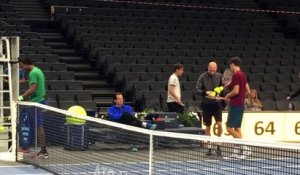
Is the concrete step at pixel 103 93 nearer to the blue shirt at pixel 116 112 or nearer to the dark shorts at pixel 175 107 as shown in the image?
the dark shorts at pixel 175 107

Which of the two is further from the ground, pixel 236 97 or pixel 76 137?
pixel 236 97

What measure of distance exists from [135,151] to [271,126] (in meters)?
7.67

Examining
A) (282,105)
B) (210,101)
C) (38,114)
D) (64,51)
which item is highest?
(64,51)

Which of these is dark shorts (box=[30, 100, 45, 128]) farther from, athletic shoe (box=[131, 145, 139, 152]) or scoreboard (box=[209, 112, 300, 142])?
scoreboard (box=[209, 112, 300, 142])

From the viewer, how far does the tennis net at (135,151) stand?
23.1ft

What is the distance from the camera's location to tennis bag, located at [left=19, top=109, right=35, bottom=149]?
10.7m

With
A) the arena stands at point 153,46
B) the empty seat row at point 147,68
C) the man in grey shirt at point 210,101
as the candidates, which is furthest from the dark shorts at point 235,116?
the empty seat row at point 147,68

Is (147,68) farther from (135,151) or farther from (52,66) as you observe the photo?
(135,151)

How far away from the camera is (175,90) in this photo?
44.0 feet

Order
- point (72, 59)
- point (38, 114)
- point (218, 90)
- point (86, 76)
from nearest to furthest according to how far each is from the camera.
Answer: point (38, 114)
point (218, 90)
point (86, 76)
point (72, 59)

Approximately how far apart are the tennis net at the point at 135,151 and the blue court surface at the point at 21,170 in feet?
0.44

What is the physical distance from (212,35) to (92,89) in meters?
6.21

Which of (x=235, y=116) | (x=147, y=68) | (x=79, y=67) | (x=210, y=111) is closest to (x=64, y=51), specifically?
(x=79, y=67)

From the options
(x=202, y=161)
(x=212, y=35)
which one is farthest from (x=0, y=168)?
(x=212, y=35)
